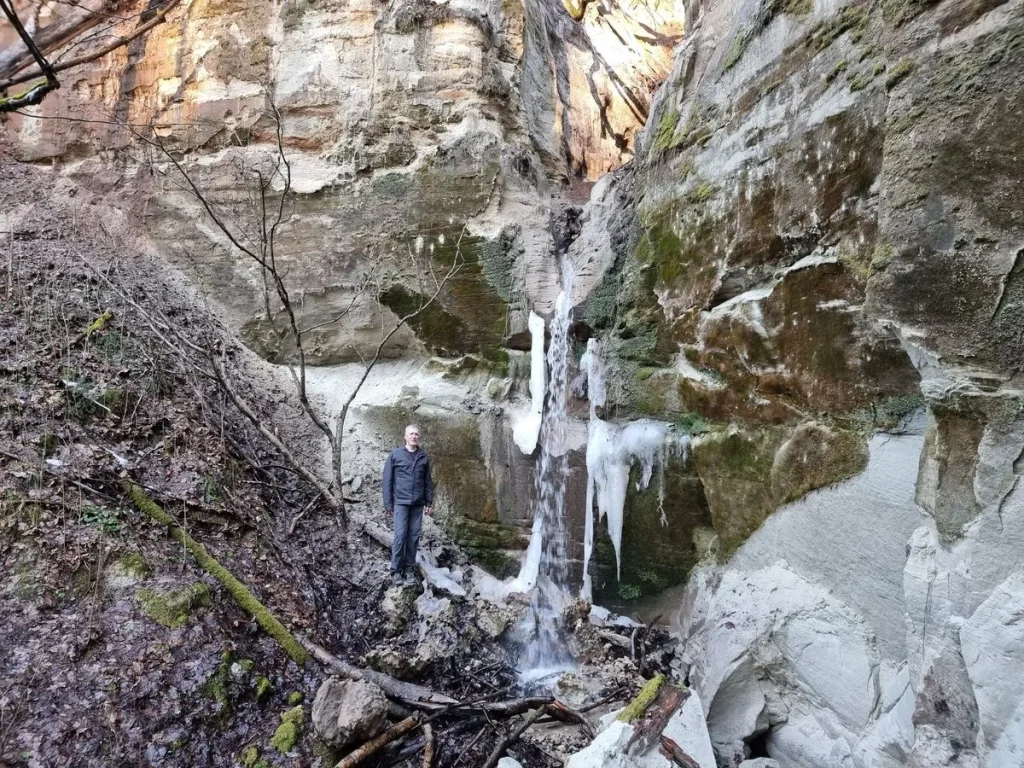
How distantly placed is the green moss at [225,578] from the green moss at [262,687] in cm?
26

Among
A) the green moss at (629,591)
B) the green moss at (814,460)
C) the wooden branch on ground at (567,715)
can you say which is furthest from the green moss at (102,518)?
the green moss at (814,460)

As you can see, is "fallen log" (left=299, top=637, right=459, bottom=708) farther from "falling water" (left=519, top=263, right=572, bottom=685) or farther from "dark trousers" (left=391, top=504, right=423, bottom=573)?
"falling water" (left=519, top=263, right=572, bottom=685)

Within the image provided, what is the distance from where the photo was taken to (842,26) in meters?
3.49

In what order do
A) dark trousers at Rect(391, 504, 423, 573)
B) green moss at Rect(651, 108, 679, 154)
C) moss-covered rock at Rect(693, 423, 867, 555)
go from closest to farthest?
moss-covered rock at Rect(693, 423, 867, 555) < dark trousers at Rect(391, 504, 423, 573) < green moss at Rect(651, 108, 679, 154)

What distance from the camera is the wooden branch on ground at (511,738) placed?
3.22 metres

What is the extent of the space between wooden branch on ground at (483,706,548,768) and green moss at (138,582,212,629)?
191 cm

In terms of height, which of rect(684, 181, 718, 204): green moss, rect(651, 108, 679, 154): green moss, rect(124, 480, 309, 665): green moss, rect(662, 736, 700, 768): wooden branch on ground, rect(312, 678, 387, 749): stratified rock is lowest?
rect(662, 736, 700, 768): wooden branch on ground

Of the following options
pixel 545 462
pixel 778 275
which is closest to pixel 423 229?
pixel 545 462

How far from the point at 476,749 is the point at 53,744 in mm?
2075

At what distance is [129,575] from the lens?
10.9 feet

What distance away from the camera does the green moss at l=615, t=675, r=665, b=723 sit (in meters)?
3.01

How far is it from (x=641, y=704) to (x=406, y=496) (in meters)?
2.33

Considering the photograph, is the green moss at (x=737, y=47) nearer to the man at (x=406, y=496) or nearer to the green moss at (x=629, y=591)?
the man at (x=406, y=496)

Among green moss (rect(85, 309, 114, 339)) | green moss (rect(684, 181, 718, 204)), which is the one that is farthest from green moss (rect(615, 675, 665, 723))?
green moss (rect(85, 309, 114, 339))
